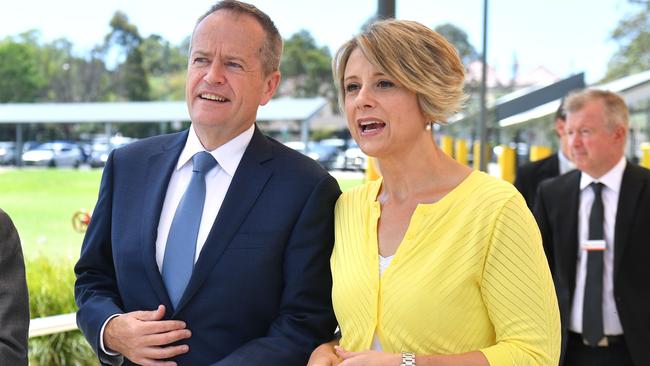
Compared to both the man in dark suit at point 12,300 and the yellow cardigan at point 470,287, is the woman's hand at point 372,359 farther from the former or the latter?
the man in dark suit at point 12,300

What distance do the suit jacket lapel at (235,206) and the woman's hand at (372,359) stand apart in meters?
0.48

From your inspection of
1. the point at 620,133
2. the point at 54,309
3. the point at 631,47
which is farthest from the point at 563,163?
the point at 631,47

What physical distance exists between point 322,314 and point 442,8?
24.7ft

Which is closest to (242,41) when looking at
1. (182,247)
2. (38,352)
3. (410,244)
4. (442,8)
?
(182,247)

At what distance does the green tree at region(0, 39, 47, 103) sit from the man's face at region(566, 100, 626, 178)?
14.2 feet

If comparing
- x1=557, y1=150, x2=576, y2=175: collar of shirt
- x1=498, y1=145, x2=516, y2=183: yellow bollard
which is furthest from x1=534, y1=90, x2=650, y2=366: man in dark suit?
x1=498, y1=145, x2=516, y2=183: yellow bollard

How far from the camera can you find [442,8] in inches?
361

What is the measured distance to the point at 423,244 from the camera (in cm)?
A: 195

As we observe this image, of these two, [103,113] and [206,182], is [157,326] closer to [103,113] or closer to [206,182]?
[206,182]

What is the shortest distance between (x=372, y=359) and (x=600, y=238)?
202 cm

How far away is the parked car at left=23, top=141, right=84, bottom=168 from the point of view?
21.1ft

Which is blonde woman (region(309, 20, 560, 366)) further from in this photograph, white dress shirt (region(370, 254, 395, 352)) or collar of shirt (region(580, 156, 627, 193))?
collar of shirt (region(580, 156, 627, 193))

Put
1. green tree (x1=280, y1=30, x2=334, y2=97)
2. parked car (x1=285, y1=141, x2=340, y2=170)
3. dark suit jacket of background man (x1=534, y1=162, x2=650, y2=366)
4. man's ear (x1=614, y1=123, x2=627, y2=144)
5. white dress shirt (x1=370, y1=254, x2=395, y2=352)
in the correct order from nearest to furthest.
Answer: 1. white dress shirt (x1=370, y1=254, x2=395, y2=352)
2. dark suit jacket of background man (x1=534, y1=162, x2=650, y2=366)
3. man's ear (x1=614, y1=123, x2=627, y2=144)
4. green tree (x1=280, y1=30, x2=334, y2=97)
5. parked car (x1=285, y1=141, x2=340, y2=170)

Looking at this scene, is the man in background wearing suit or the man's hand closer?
the man's hand
